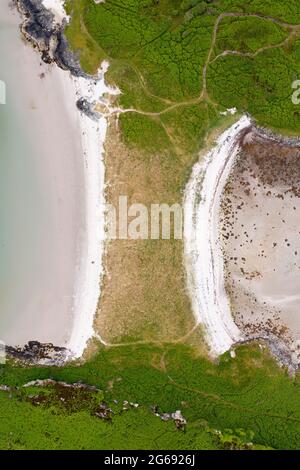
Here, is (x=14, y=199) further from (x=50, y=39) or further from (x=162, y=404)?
(x=162, y=404)

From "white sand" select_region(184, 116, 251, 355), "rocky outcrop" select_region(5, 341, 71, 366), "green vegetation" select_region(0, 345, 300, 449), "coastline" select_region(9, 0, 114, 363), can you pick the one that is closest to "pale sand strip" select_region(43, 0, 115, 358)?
"coastline" select_region(9, 0, 114, 363)

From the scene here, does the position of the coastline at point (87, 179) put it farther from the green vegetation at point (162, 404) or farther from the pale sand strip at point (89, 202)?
the green vegetation at point (162, 404)

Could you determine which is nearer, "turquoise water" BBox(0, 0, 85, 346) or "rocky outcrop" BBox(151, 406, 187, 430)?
"rocky outcrop" BBox(151, 406, 187, 430)

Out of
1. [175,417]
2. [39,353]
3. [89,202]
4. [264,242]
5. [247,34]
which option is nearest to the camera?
[175,417]

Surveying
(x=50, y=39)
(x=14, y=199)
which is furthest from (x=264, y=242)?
(x=50, y=39)

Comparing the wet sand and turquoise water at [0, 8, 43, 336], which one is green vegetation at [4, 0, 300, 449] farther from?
turquoise water at [0, 8, 43, 336]
